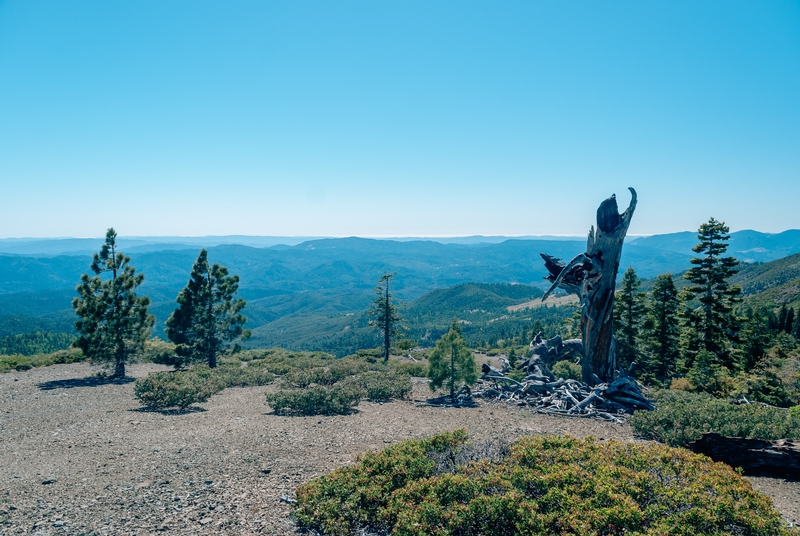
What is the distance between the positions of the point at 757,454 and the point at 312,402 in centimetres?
1324

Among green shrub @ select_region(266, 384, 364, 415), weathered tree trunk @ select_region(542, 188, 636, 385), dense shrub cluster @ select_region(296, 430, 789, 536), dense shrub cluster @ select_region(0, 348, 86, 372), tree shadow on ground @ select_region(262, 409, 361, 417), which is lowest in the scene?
dense shrub cluster @ select_region(0, 348, 86, 372)

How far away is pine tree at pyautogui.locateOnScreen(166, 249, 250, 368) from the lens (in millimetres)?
28453

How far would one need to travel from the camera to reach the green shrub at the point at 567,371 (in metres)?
20.9

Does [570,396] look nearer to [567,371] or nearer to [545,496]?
[567,371]

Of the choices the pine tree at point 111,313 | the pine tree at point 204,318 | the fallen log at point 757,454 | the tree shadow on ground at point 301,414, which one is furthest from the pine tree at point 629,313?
the pine tree at point 111,313

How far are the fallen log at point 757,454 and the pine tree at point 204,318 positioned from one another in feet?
87.3

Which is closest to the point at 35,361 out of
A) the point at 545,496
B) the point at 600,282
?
the point at 545,496

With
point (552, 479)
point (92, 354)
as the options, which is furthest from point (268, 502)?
point (92, 354)

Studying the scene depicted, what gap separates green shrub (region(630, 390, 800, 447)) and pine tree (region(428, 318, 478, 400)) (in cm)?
670

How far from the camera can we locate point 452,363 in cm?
1791

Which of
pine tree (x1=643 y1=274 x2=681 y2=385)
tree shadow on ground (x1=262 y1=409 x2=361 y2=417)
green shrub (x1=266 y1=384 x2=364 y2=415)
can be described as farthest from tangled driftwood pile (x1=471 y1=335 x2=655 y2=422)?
pine tree (x1=643 y1=274 x2=681 y2=385)

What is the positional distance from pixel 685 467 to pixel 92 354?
28122 millimetres

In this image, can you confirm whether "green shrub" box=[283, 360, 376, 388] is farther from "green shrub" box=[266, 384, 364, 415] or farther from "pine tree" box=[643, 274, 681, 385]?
"pine tree" box=[643, 274, 681, 385]

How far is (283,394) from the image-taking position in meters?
15.9
